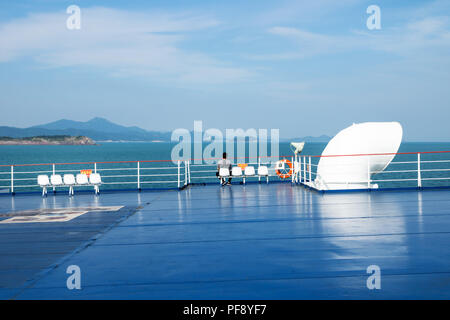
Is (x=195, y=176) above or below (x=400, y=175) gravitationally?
above

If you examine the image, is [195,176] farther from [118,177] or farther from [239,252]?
[239,252]

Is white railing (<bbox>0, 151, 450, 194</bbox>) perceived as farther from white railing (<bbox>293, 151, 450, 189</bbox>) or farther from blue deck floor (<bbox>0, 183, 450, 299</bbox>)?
blue deck floor (<bbox>0, 183, 450, 299</bbox>)

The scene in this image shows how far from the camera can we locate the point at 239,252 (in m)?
5.12

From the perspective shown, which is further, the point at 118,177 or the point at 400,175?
the point at 400,175

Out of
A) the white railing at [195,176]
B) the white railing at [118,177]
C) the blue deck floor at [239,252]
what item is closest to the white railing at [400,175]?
the white railing at [195,176]

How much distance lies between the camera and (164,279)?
4086mm

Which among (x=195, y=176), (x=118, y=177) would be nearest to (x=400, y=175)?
(x=195, y=176)

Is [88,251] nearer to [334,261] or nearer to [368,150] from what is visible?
[334,261]

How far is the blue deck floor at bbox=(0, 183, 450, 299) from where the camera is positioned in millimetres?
3770

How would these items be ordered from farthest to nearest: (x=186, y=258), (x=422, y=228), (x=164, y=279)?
(x=422, y=228), (x=186, y=258), (x=164, y=279)

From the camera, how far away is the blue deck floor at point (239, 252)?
12.4ft

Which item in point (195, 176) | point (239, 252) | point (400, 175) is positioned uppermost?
point (239, 252)
